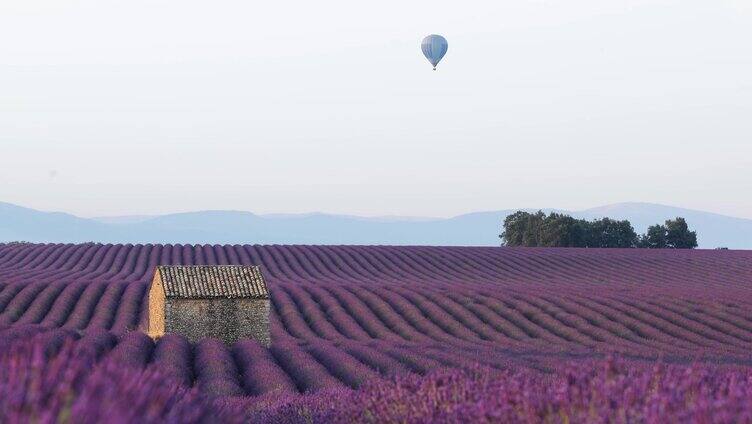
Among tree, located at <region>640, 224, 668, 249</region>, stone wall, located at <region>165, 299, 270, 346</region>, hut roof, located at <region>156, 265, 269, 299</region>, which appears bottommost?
stone wall, located at <region>165, 299, 270, 346</region>

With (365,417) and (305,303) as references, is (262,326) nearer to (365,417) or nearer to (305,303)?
(305,303)

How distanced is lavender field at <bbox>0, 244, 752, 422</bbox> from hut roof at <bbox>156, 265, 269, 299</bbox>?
1.58 metres

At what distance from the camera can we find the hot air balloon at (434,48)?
5906 centimetres

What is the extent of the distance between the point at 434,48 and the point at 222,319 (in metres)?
33.6

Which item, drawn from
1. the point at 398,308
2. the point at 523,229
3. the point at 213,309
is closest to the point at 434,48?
the point at 523,229

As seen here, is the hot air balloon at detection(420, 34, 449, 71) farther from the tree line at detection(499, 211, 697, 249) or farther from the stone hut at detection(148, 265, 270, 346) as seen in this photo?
the stone hut at detection(148, 265, 270, 346)

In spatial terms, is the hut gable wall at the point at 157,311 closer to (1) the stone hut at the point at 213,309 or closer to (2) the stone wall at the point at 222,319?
(1) the stone hut at the point at 213,309

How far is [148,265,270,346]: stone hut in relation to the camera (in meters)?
28.1

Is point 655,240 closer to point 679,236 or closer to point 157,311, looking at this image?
point 679,236

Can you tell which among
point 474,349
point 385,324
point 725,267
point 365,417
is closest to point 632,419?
point 365,417

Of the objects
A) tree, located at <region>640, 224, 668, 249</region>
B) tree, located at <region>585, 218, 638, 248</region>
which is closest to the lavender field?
tree, located at <region>585, 218, 638, 248</region>

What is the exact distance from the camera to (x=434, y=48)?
59.2m

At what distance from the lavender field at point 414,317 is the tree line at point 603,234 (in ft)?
35.4

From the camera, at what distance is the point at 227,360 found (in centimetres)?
2031
